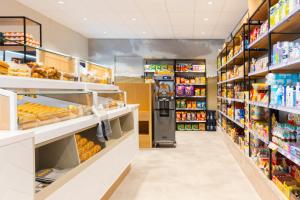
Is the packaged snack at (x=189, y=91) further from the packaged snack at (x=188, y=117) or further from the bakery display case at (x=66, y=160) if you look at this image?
the bakery display case at (x=66, y=160)

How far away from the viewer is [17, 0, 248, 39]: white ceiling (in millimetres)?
6500

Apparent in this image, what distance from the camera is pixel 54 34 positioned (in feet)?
26.7

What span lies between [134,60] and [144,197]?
7651mm

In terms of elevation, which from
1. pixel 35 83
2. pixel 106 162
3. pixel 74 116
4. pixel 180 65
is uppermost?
pixel 180 65

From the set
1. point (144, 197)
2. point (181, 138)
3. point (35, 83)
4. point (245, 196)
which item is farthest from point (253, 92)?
point (181, 138)

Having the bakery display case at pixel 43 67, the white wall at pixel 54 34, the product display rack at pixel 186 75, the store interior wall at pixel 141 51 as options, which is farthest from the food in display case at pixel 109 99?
the store interior wall at pixel 141 51

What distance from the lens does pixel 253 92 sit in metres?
4.34

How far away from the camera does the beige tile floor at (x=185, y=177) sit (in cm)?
376

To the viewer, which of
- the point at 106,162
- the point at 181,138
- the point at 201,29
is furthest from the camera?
the point at 201,29

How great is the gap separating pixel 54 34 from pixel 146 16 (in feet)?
8.60

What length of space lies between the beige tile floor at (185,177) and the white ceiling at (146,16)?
10.6 ft

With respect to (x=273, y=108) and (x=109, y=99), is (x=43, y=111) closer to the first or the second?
(x=109, y=99)

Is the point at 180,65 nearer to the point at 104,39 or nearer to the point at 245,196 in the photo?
the point at 104,39

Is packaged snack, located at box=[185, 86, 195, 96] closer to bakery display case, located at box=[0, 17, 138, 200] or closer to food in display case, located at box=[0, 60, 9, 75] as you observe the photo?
bakery display case, located at box=[0, 17, 138, 200]
